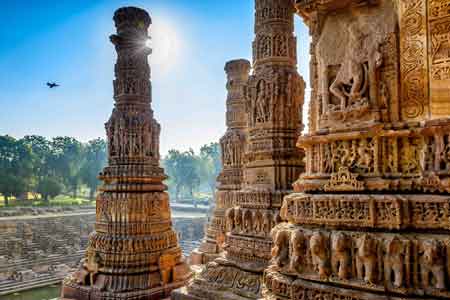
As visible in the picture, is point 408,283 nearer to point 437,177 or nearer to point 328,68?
point 437,177

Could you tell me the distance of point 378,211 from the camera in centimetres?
296

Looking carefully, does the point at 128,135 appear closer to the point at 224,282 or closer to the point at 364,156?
the point at 224,282

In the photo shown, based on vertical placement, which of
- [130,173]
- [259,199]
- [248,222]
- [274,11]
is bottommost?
[248,222]

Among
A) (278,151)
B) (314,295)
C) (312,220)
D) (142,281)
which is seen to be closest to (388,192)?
(312,220)

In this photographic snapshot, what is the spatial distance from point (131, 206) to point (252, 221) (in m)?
3.51

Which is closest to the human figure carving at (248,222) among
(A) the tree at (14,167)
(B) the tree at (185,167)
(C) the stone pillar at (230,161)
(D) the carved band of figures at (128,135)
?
(D) the carved band of figures at (128,135)

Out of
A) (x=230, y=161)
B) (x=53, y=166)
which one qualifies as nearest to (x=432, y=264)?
(x=230, y=161)

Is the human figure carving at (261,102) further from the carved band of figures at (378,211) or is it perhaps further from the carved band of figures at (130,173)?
the carved band of figures at (130,173)

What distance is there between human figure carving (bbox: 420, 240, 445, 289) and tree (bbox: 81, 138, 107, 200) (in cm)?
4910

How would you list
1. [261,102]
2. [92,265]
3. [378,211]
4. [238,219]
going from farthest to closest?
[92,265], [261,102], [238,219], [378,211]

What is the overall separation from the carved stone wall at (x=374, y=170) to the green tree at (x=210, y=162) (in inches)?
2584

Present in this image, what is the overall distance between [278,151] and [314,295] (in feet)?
11.3

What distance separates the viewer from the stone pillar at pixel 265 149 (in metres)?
5.79

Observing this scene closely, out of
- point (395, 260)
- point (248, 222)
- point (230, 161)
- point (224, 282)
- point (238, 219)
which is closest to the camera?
point (395, 260)
